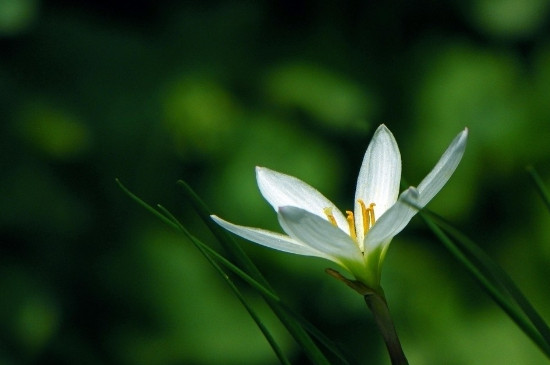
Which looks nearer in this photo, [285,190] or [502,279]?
[502,279]

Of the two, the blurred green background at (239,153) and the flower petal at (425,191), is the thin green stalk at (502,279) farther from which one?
the blurred green background at (239,153)

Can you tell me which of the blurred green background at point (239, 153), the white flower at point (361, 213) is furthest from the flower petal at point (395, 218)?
the blurred green background at point (239, 153)

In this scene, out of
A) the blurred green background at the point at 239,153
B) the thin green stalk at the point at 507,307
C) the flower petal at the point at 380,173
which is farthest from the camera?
the blurred green background at the point at 239,153

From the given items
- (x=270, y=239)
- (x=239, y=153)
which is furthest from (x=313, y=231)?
(x=239, y=153)

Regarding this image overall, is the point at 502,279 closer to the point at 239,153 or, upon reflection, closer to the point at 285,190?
the point at 285,190

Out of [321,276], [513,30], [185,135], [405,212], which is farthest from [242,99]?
[405,212]

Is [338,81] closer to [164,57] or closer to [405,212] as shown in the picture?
[164,57]
